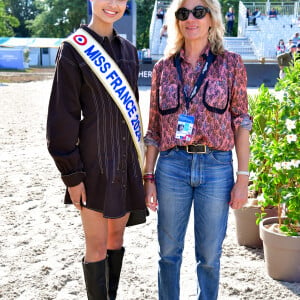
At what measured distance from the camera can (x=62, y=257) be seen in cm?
406

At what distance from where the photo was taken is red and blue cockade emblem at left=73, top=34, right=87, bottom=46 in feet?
7.83

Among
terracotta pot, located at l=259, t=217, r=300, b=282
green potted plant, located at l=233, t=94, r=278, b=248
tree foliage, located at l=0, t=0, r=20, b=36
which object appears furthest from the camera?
tree foliage, located at l=0, t=0, r=20, b=36

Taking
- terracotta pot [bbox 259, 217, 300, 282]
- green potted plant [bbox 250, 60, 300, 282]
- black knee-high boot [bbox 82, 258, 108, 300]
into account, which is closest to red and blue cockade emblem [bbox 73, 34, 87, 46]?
black knee-high boot [bbox 82, 258, 108, 300]

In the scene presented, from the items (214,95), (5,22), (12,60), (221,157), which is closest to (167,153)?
(221,157)

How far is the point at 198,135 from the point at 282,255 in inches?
62.9

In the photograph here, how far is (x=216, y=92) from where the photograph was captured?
2.47 metres

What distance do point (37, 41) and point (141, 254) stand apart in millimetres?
44537

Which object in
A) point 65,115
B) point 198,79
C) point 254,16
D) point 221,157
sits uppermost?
point 254,16

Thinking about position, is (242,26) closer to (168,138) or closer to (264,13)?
(264,13)

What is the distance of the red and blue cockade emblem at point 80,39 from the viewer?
2.39 meters

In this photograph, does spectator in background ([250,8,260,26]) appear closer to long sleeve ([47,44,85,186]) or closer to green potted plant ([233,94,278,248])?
green potted plant ([233,94,278,248])

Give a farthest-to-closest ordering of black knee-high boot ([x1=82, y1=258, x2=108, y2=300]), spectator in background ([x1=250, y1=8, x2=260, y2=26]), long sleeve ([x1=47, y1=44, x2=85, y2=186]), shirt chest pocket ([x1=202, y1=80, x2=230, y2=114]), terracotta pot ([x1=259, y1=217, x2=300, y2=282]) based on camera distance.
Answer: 1. spectator in background ([x1=250, y1=8, x2=260, y2=26])
2. terracotta pot ([x1=259, y1=217, x2=300, y2=282])
3. black knee-high boot ([x1=82, y1=258, x2=108, y2=300])
4. shirt chest pocket ([x1=202, y1=80, x2=230, y2=114])
5. long sleeve ([x1=47, y1=44, x2=85, y2=186])

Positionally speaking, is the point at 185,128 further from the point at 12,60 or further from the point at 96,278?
the point at 12,60

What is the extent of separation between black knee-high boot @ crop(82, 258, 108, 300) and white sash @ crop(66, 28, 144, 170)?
2.16ft
